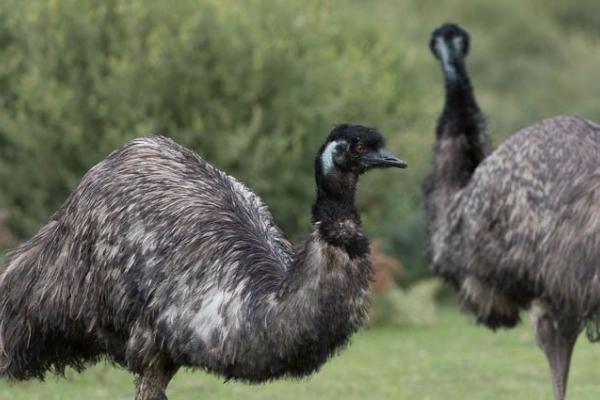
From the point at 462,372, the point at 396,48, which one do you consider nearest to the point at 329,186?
the point at 462,372

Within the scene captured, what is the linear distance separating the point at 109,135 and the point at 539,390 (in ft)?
18.1

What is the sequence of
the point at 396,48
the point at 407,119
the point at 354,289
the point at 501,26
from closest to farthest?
the point at 354,289
the point at 407,119
the point at 396,48
the point at 501,26

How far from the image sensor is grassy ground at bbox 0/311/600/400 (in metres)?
10.0

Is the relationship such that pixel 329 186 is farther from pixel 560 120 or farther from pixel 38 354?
pixel 560 120

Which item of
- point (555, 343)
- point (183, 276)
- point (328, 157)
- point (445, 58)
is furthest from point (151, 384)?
point (445, 58)

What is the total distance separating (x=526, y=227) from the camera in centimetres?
805

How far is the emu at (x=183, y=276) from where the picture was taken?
19.3 ft

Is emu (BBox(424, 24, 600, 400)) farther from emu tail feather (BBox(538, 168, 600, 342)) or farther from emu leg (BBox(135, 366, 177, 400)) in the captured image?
emu leg (BBox(135, 366, 177, 400))

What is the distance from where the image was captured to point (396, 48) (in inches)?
723

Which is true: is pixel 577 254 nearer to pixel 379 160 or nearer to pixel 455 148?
pixel 455 148

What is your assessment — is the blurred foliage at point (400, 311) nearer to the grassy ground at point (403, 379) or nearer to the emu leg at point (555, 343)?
the grassy ground at point (403, 379)

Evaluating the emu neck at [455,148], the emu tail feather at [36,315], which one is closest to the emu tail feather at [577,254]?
the emu neck at [455,148]

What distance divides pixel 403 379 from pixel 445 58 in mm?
2466

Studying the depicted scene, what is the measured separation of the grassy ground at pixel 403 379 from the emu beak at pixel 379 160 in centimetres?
341
